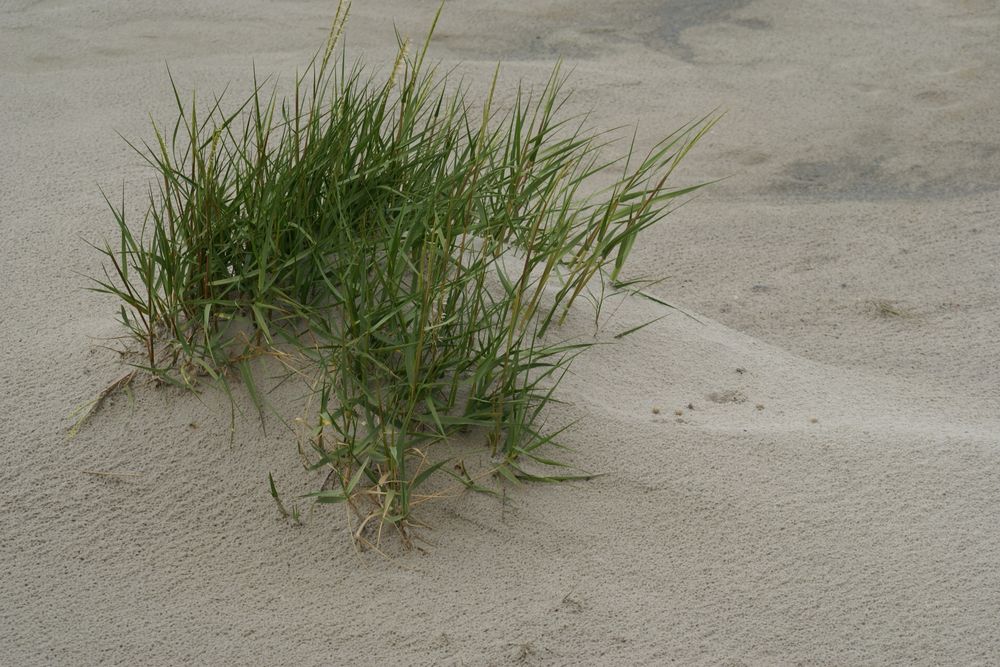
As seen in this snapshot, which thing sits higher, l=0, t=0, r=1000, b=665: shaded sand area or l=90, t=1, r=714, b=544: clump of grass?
l=90, t=1, r=714, b=544: clump of grass

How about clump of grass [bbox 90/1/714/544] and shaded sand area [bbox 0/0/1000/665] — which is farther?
clump of grass [bbox 90/1/714/544]

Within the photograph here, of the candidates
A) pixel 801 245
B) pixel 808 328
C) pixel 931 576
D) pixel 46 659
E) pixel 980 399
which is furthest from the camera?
pixel 801 245

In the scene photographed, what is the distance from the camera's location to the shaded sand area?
1.90 meters

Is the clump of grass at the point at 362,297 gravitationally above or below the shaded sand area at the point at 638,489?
above

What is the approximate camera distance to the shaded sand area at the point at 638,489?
Result: 1903 millimetres

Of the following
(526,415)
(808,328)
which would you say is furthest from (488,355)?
(808,328)

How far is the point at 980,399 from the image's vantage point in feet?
8.86

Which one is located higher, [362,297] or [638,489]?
[362,297]

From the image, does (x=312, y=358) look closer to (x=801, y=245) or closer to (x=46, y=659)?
(x=46, y=659)

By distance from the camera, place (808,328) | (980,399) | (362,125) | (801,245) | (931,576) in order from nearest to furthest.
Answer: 1. (931,576)
2. (362,125)
3. (980,399)
4. (808,328)
5. (801,245)

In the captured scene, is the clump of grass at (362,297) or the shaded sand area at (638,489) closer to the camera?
the shaded sand area at (638,489)

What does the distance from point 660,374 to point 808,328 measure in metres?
0.74

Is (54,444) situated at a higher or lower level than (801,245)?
lower

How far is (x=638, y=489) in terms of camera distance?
7.05 feet
